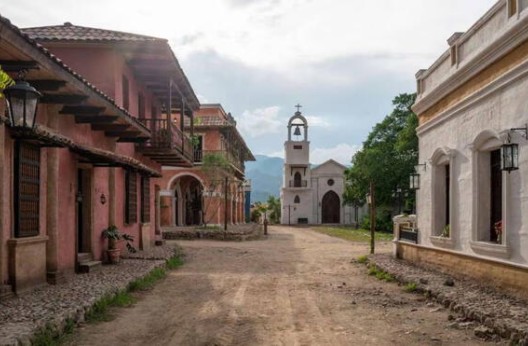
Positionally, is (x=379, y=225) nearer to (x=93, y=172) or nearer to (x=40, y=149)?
(x=93, y=172)

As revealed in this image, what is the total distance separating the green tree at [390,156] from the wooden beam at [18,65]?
100.0ft

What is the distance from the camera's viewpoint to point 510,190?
8961 millimetres

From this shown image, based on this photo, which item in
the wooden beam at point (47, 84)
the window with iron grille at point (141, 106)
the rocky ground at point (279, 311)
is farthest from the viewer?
the window with iron grille at point (141, 106)

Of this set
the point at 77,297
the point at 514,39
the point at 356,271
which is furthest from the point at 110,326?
the point at 356,271

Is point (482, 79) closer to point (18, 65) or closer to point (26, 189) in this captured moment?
point (18, 65)

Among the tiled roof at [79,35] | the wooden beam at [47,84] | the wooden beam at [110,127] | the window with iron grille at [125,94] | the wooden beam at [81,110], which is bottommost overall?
the wooden beam at [110,127]

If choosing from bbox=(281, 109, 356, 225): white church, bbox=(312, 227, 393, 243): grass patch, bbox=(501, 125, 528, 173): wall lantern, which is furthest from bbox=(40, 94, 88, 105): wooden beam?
bbox=(281, 109, 356, 225): white church

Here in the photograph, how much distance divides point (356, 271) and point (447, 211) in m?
2.58

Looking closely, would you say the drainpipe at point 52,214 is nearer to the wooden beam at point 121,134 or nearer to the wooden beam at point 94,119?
the wooden beam at point 94,119

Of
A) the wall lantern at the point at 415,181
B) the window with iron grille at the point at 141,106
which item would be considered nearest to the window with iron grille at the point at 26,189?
the window with iron grille at the point at 141,106

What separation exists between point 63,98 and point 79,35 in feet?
18.0

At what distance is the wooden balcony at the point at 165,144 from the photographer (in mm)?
17016

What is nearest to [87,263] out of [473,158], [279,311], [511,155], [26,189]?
[26,189]

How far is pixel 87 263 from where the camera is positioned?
12023mm
